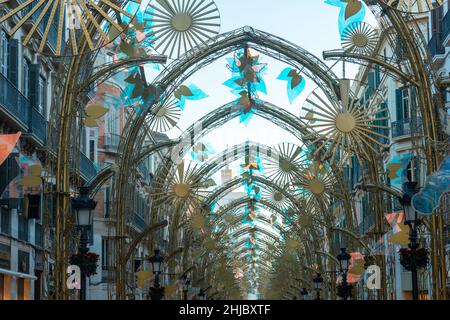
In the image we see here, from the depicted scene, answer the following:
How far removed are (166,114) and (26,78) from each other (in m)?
5.65

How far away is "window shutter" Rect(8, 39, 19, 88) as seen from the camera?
3400 centimetres

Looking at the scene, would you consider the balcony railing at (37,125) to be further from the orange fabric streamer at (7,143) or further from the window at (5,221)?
the orange fabric streamer at (7,143)

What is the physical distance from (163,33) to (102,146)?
35248 millimetres

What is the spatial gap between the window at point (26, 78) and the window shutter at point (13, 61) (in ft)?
6.00

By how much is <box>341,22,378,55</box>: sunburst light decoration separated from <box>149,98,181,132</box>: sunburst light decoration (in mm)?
8445

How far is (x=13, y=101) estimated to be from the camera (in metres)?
33.2

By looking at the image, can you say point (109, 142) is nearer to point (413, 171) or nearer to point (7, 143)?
point (413, 171)

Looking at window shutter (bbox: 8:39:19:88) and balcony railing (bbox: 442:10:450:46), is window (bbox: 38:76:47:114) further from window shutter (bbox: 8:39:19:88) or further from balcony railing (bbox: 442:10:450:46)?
balcony railing (bbox: 442:10:450:46)

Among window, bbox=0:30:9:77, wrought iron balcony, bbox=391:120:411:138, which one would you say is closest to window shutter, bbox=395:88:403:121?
wrought iron balcony, bbox=391:120:411:138

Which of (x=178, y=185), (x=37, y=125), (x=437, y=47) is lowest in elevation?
(x=178, y=185)

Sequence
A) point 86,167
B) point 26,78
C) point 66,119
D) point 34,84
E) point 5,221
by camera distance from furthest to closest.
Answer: point 86,167, point 34,84, point 26,78, point 5,221, point 66,119

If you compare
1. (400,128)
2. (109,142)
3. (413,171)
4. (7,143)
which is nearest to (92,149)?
(109,142)

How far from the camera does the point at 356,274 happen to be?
3759 cm

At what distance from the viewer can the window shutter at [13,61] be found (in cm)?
3400
